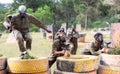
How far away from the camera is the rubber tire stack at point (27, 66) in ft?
21.2

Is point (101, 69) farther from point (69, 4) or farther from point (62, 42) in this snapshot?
point (69, 4)

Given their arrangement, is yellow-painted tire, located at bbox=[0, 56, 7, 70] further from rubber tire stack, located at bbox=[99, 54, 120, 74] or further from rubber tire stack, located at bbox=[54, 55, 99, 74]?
rubber tire stack, located at bbox=[99, 54, 120, 74]

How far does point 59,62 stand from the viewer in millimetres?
6945

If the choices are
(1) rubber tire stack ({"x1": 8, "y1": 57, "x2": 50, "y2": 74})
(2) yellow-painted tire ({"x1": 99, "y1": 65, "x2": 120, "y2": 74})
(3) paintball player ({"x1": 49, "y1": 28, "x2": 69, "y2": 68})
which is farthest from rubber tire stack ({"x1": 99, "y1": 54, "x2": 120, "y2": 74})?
(3) paintball player ({"x1": 49, "y1": 28, "x2": 69, "y2": 68})

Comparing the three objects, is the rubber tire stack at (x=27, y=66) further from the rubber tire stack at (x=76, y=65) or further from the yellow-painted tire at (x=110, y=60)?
the yellow-painted tire at (x=110, y=60)

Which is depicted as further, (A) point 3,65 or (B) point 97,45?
(B) point 97,45

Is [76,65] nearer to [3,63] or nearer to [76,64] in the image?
[76,64]

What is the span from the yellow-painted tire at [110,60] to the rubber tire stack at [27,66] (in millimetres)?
1350

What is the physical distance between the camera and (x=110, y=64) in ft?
23.9

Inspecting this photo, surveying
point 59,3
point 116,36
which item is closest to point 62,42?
point 116,36

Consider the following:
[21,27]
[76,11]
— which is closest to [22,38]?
[21,27]

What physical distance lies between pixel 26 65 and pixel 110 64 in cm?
178

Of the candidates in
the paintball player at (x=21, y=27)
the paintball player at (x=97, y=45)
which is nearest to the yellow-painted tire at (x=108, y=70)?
the paintball player at (x=97, y=45)

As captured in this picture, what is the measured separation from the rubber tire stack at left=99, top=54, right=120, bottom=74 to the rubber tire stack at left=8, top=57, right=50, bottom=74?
51.7 inches
